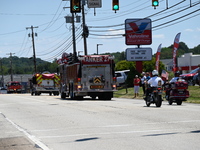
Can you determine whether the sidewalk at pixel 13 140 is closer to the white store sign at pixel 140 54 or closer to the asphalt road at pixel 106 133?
the asphalt road at pixel 106 133

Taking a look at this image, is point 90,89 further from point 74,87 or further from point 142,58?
point 142,58

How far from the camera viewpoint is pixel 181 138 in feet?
34.8

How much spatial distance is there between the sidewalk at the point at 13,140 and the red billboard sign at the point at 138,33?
38.4m

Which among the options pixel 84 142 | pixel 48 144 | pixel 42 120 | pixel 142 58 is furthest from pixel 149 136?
pixel 142 58

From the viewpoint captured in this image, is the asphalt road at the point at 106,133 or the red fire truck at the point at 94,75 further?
the red fire truck at the point at 94,75

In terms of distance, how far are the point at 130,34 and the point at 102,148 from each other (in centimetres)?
4313

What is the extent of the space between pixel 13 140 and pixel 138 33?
4228 centimetres

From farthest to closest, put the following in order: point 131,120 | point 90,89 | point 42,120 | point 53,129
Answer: point 90,89 < point 42,120 < point 131,120 < point 53,129

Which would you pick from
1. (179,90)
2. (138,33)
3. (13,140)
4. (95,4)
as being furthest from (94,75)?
(138,33)

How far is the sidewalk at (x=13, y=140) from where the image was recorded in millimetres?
10209

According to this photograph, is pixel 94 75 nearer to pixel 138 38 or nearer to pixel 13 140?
pixel 13 140

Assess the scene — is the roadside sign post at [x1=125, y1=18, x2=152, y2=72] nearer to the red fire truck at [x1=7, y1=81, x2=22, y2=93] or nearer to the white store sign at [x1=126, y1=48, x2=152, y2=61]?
the white store sign at [x1=126, y1=48, x2=152, y2=61]

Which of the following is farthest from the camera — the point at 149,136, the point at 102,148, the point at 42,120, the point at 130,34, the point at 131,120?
the point at 130,34

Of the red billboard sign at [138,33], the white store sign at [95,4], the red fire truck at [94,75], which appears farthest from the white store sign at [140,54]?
the white store sign at [95,4]
